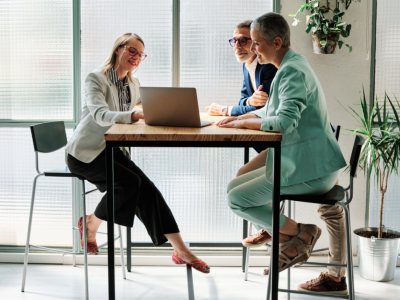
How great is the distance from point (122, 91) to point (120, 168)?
0.49m

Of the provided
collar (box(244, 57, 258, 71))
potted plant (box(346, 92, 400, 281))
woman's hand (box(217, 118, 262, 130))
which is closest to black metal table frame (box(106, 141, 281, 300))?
woman's hand (box(217, 118, 262, 130))

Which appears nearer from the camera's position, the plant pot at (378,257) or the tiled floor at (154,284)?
the tiled floor at (154,284)

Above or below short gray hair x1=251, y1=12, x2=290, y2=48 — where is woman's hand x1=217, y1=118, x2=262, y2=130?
below

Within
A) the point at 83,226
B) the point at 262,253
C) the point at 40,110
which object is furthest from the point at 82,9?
the point at 262,253

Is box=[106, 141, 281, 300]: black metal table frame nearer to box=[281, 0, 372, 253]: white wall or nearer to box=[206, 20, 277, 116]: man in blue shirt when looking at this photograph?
box=[206, 20, 277, 116]: man in blue shirt

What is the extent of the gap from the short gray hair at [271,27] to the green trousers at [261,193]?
0.66 m

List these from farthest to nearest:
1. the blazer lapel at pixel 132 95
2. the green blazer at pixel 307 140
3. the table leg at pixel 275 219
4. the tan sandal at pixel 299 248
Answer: the blazer lapel at pixel 132 95 → the tan sandal at pixel 299 248 → the green blazer at pixel 307 140 → the table leg at pixel 275 219

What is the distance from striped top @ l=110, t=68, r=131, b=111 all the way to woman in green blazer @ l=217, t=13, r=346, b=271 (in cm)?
87

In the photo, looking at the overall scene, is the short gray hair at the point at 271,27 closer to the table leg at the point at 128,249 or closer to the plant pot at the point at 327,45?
the plant pot at the point at 327,45

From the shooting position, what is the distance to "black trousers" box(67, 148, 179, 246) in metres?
2.38

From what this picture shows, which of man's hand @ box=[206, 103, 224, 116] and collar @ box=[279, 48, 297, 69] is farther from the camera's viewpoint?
man's hand @ box=[206, 103, 224, 116]

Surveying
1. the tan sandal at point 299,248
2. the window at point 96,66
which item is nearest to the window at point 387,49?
the window at point 96,66

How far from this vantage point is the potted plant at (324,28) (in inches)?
108

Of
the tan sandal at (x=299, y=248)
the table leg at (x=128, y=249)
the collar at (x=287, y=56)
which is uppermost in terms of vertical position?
the collar at (x=287, y=56)
